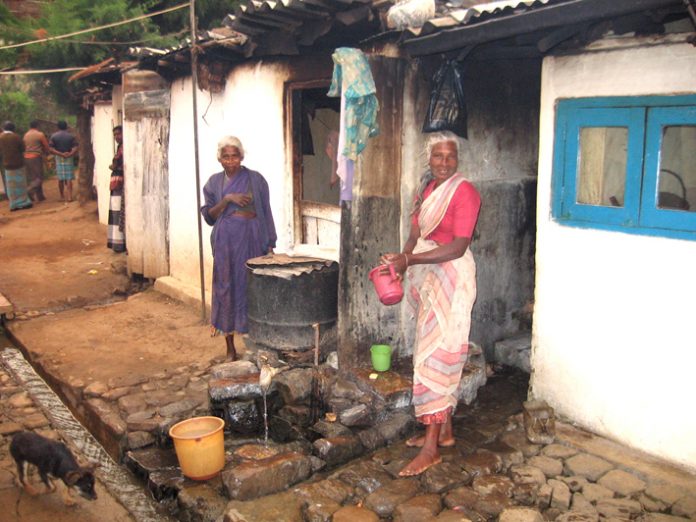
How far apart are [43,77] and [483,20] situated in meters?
13.0

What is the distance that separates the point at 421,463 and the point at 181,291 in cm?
533

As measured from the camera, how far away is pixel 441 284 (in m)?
4.29

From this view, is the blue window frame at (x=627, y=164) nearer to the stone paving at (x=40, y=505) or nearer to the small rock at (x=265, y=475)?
the small rock at (x=265, y=475)

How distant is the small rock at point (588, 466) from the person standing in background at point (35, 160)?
51.7ft

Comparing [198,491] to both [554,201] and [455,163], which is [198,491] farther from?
[554,201]

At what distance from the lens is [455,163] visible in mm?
4273

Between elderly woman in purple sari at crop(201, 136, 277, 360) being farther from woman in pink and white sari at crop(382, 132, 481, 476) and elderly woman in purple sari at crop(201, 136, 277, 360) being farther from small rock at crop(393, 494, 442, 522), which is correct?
small rock at crop(393, 494, 442, 522)

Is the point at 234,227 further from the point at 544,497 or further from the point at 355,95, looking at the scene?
the point at 544,497

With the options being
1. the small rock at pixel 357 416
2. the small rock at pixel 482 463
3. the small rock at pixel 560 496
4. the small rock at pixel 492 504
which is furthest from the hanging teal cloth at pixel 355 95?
the small rock at pixel 560 496

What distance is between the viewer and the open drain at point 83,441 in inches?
174

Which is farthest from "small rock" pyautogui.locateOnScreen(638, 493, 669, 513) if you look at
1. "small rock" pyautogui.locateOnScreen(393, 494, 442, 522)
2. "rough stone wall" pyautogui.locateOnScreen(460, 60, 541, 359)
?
"rough stone wall" pyautogui.locateOnScreen(460, 60, 541, 359)

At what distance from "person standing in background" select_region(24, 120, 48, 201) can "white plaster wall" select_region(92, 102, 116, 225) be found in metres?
2.40

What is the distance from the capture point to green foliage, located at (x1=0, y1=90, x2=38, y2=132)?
1930 cm

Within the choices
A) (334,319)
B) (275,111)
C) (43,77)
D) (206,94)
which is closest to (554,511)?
(334,319)
